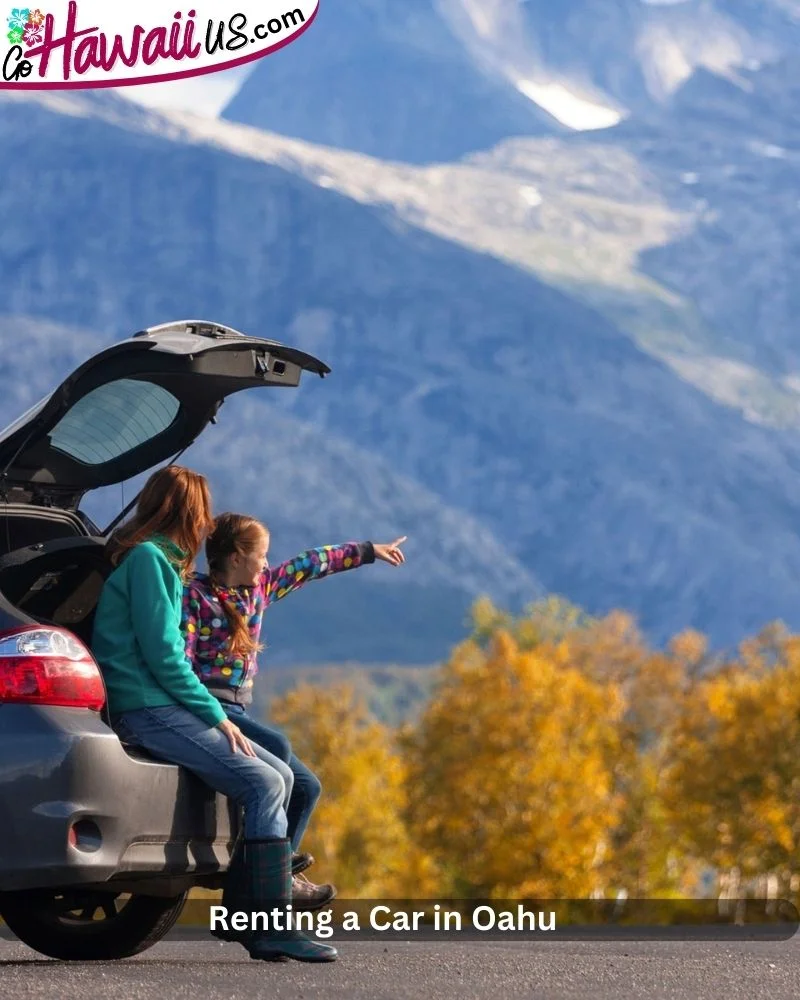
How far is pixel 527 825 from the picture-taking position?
76688 mm

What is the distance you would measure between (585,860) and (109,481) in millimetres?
70964

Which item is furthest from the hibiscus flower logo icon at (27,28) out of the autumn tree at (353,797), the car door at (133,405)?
the car door at (133,405)

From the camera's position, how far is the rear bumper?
5957 millimetres

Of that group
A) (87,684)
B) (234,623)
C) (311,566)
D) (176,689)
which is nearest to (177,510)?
(234,623)

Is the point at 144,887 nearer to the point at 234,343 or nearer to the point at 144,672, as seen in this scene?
the point at 144,672

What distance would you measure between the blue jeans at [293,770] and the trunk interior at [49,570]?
862mm

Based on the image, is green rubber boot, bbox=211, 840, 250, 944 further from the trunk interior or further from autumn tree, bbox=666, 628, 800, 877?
autumn tree, bbox=666, 628, 800, 877

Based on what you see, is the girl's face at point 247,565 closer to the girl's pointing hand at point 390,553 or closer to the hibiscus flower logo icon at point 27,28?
the girl's pointing hand at point 390,553

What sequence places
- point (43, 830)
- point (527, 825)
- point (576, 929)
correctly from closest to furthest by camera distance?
point (43, 830) → point (576, 929) → point (527, 825)

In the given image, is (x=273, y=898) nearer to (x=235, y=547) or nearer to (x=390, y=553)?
(x=235, y=547)

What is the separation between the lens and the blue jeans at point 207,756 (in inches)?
255

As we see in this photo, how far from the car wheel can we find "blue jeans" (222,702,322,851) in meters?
0.53

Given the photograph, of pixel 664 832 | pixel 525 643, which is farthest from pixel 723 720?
pixel 525 643

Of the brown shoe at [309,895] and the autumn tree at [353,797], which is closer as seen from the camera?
the brown shoe at [309,895]
